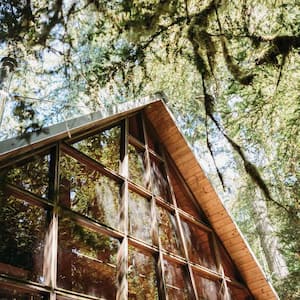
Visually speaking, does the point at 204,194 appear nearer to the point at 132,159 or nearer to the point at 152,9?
the point at 132,159

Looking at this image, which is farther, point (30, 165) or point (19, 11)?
point (30, 165)

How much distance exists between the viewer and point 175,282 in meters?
4.94

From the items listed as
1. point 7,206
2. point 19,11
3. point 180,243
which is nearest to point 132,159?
point 180,243

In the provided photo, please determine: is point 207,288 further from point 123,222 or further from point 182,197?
point 123,222

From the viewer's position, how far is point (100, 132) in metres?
5.06

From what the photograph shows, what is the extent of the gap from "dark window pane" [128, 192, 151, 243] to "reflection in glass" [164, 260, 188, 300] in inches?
19.4

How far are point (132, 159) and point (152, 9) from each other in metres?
2.88

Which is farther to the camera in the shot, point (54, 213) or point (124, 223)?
point (124, 223)

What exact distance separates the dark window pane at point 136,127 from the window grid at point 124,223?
69 millimetres

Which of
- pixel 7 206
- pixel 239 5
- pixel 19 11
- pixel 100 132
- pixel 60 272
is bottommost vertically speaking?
pixel 60 272

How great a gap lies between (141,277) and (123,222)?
67cm

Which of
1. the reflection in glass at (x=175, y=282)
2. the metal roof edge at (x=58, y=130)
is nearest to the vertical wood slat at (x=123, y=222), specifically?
the metal roof edge at (x=58, y=130)

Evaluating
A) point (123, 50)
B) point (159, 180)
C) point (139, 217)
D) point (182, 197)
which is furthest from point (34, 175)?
point (182, 197)

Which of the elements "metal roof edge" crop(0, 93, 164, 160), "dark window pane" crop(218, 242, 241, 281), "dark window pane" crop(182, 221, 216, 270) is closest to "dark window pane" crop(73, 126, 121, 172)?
"metal roof edge" crop(0, 93, 164, 160)
